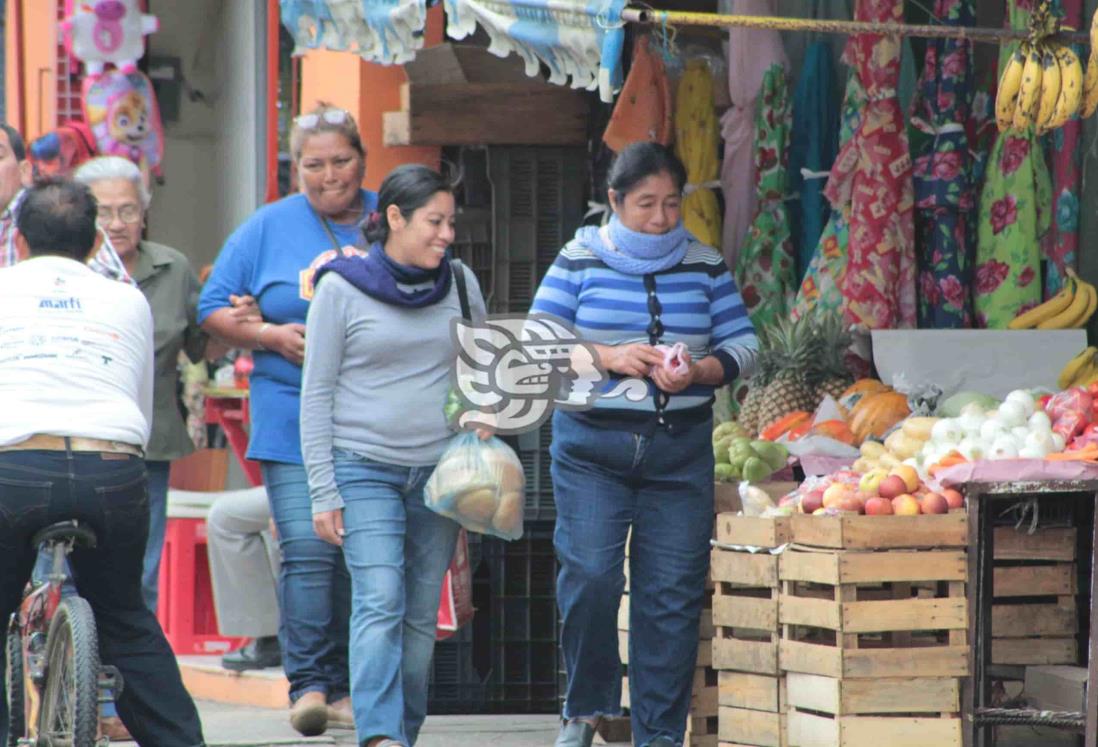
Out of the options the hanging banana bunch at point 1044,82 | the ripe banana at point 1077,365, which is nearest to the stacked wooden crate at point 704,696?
the ripe banana at point 1077,365

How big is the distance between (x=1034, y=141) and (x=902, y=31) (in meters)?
2.06

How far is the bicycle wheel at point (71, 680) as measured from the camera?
17.3ft

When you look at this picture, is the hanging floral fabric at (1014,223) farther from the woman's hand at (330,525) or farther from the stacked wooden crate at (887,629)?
the woman's hand at (330,525)

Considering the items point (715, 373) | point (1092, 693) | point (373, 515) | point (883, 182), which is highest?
point (883, 182)

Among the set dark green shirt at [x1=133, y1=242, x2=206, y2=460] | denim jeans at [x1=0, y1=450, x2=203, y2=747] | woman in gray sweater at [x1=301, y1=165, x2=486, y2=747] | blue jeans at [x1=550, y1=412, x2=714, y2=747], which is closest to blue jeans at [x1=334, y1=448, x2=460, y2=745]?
woman in gray sweater at [x1=301, y1=165, x2=486, y2=747]

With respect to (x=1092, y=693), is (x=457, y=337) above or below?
above

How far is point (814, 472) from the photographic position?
6879 millimetres

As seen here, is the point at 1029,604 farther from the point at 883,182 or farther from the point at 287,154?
the point at 287,154

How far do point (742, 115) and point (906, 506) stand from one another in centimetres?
315

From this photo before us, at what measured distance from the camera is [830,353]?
26.2 ft

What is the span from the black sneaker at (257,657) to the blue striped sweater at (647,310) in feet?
8.92

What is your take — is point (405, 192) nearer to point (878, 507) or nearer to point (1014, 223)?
point (878, 507)

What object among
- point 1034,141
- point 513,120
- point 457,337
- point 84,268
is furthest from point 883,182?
point 84,268

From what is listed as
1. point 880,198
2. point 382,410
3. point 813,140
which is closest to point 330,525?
point 382,410
